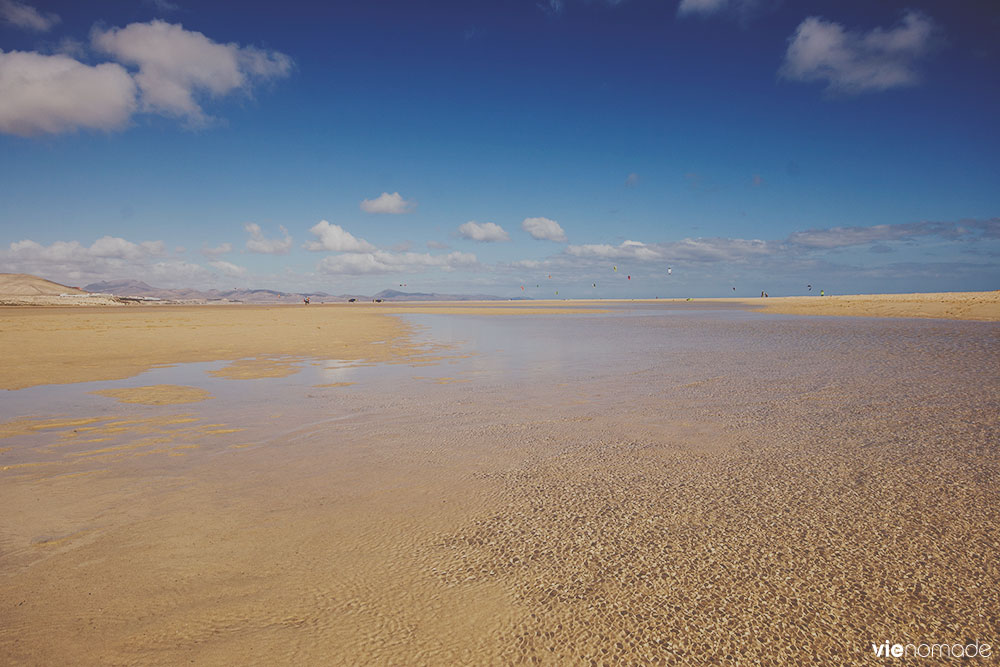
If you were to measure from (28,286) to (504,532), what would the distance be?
110 m

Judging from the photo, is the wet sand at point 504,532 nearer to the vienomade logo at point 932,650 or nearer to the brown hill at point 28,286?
the vienomade logo at point 932,650

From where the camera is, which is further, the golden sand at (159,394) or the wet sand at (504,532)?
the golden sand at (159,394)

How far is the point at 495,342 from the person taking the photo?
17.4 metres

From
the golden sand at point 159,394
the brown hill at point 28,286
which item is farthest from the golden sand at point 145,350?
the brown hill at point 28,286

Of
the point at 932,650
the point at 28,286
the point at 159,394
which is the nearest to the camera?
the point at 932,650

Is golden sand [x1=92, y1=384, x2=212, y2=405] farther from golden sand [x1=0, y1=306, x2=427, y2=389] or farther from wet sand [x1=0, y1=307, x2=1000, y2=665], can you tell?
golden sand [x1=0, y1=306, x2=427, y2=389]

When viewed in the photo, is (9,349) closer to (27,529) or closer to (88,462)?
(88,462)

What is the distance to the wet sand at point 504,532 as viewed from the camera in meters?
2.36

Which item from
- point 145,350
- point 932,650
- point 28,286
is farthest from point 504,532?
point 28,286

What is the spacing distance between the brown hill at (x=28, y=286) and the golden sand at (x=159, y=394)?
304ft

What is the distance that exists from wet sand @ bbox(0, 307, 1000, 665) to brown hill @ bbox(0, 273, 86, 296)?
98.1 metres

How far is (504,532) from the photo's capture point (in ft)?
11.0

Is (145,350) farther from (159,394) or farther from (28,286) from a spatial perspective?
(28,286)

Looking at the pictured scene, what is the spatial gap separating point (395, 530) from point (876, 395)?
740cm
